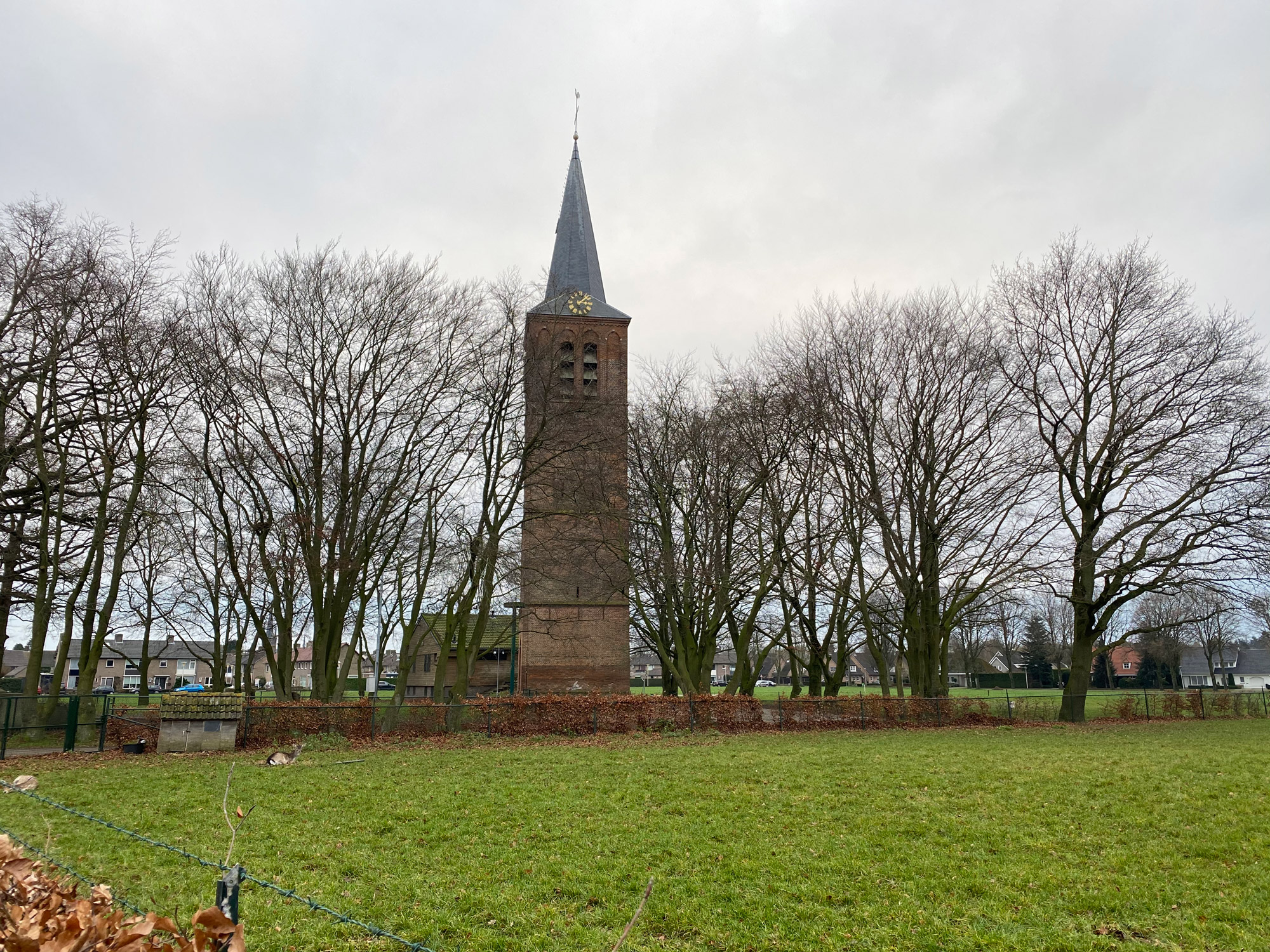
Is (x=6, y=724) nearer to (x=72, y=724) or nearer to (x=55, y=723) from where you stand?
(x=72, y=724)

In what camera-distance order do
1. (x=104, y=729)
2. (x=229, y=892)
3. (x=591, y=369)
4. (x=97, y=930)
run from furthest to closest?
(x=591, y=369)
(x=104, y=729)
(x=229, y=892)
(x=97, y=930)

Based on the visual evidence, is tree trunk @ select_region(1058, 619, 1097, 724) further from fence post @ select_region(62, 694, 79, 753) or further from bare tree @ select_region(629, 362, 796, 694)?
fence post @ select_region(62, 694, 79, 753)

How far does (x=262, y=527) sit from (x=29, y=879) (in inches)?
744

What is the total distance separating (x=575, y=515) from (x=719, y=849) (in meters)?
17.5

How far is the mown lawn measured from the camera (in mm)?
6082

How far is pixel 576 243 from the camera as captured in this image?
135 feet

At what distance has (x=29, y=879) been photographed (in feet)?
13.1

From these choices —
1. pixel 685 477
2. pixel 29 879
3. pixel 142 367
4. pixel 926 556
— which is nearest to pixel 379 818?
pixel 29 879

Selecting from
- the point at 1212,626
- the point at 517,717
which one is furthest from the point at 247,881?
the point at 1212,626

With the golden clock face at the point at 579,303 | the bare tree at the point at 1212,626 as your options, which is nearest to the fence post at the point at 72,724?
the golden clock face at the point at 579,303

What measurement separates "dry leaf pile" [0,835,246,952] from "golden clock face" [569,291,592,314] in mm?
30911

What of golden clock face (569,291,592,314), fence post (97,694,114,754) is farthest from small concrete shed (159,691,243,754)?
golden clock face (569,291,592,314)

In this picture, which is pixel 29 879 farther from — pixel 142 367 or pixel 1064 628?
pixel 1064 628

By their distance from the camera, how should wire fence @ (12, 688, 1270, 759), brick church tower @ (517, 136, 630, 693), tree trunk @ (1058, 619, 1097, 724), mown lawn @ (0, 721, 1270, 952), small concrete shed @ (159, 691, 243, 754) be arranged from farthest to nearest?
tree trunk @ (1058, 619, 1097, 724), brick church tower @ (517, 136, 630, 693), wire fence @ (12, 688, 1270, 759), small concrete shed @ (159, 691, 243, 754), mown lawn @ (0, 721, 1270, 952)
